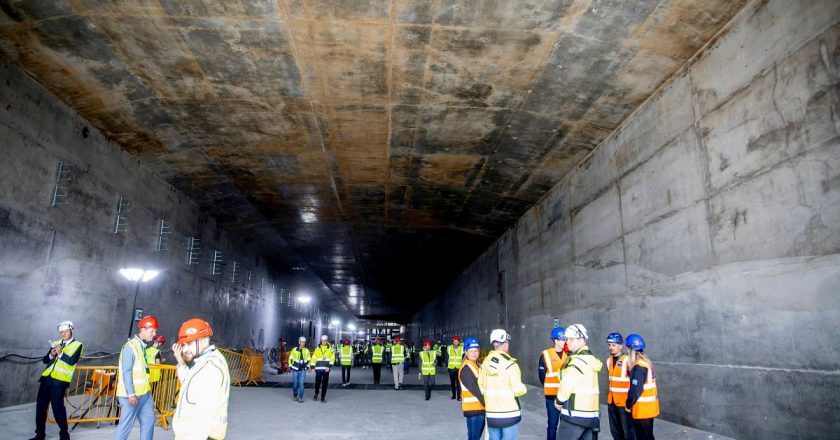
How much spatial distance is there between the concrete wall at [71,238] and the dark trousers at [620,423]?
10.4 meters

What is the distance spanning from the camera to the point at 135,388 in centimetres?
629

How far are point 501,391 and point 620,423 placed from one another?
8.32 ft

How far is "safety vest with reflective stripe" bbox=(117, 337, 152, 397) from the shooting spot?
6.23 metres

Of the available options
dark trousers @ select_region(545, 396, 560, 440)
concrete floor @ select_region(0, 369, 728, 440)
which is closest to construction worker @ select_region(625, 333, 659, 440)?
dark trousers @ select_region(545, 396, 560, 440)

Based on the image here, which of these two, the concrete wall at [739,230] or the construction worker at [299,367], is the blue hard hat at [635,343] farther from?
the construction worker at [299,367]

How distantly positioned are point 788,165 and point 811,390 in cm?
274

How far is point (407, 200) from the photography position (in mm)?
17406

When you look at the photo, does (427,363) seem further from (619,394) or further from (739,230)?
(739,230)

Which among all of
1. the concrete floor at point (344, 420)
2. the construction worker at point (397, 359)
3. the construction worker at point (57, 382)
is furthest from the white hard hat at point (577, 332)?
the construction worker at point (397, 359)

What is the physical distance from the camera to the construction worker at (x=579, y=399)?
5.37m

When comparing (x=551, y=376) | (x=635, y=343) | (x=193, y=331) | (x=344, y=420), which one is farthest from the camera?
(x=344, y=420)

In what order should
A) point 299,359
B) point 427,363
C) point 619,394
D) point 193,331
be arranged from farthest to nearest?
point 427,363 → point 299,359 → point 619,394 → point 193,331

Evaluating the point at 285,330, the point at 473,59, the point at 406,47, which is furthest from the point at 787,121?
the point at 285,330

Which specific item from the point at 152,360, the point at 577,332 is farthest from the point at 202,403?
the point at 152,360
